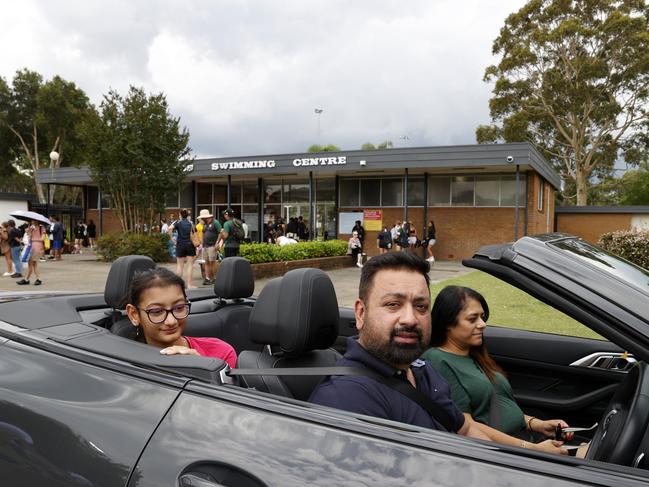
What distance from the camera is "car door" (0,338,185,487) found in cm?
150

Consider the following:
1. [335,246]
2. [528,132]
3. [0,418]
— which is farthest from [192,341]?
[528,132]

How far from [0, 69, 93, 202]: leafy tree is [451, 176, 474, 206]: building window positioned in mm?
30936

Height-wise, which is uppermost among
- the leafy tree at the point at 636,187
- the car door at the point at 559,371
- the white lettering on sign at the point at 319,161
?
the leafy tree at the point at 636,187

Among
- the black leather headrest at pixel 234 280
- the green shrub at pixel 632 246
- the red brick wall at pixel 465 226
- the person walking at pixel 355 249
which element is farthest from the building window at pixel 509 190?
the black leather headrest at pixel 234 280

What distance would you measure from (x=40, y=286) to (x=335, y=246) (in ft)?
30.9

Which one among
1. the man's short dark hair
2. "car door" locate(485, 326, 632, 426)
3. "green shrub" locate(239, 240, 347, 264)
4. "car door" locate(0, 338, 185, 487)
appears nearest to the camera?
"car door" locate(0, 338, 185, 487)

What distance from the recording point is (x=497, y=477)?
113 centimetres

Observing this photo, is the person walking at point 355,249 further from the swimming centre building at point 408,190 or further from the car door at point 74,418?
the car door at point 74,418

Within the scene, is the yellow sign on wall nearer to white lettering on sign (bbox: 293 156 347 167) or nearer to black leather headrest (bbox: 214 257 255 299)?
white lettering on sign (bbox: 293 156 347 167)

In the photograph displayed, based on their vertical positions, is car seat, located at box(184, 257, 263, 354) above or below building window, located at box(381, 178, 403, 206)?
below

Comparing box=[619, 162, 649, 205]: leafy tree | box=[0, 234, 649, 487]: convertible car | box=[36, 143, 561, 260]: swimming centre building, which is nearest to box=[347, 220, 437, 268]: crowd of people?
box=[36, 143, 561, 260]: swimming centre building

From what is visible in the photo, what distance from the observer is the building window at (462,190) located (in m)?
23.0

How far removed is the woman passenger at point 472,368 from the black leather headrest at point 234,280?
1.39 m

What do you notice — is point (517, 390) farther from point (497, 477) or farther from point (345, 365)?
point (497, 477)
